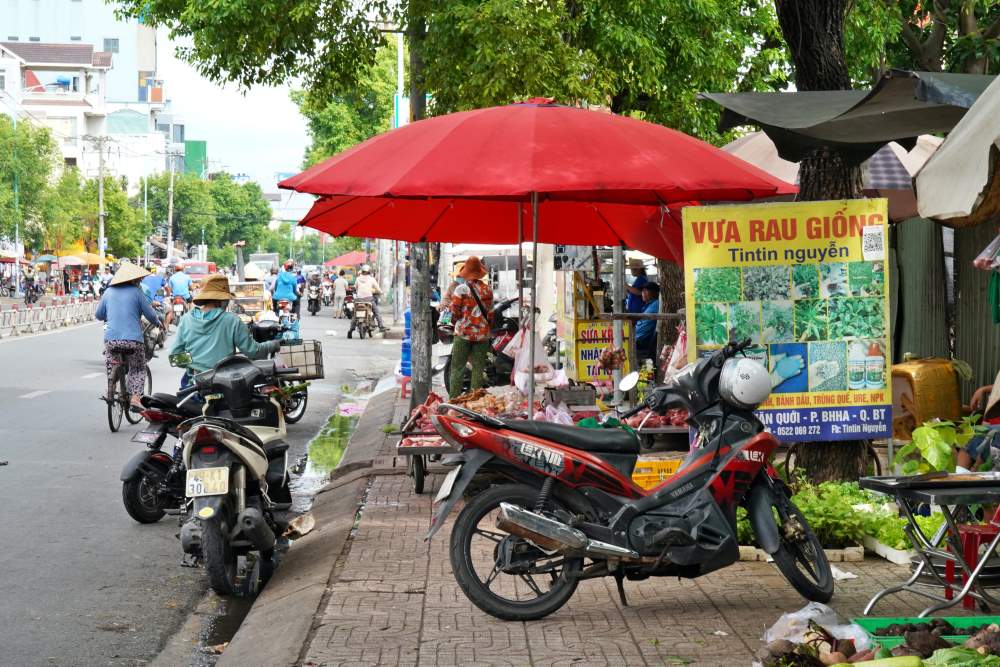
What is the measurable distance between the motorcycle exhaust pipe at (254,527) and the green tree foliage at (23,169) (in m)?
57.1

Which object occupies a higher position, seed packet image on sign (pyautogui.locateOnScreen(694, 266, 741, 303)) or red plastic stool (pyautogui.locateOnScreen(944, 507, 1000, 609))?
seed packet image on sign (pyautogui.locateOnScreen(694, 266, 741, 303))

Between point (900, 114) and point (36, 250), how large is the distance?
72051 millimetres

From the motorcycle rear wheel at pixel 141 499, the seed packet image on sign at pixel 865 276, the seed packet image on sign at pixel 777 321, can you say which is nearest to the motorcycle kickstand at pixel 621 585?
the seed packet image on sign at pixel 777 321

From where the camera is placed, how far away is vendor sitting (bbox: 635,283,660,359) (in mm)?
16422

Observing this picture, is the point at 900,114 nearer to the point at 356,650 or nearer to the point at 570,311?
the point at 356,650

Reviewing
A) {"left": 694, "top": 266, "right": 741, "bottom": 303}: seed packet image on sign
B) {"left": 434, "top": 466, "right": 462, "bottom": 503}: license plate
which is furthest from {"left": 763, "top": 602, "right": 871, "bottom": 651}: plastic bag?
{"left": 694, "top": 266, "right": 741, "bottom": 303}: seed packet image on sign

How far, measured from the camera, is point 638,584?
22.3 ft

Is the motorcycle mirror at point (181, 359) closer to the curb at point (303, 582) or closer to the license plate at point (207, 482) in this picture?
the curb at point (303, 582)

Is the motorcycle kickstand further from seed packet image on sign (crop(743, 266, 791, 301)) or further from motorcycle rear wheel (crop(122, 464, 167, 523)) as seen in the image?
motorcycle rear wheel (crop(122, 464, 167, 523))

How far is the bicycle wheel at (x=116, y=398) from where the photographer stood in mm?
13922

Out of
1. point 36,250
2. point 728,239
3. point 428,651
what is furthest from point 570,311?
point 36,250

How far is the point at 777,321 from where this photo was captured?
7.55 meters

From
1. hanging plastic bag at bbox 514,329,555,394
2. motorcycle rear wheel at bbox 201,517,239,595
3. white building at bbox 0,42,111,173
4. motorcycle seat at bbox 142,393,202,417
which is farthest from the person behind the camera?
white building at bbox 0,42,111,173

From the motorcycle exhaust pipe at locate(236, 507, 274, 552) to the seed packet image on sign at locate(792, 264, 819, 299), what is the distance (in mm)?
3462
